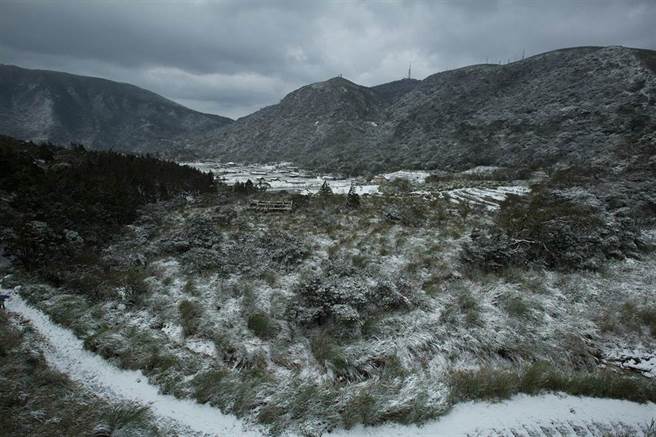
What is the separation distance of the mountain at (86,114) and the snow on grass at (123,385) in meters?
136

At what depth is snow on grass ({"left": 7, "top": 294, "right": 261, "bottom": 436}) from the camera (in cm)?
509

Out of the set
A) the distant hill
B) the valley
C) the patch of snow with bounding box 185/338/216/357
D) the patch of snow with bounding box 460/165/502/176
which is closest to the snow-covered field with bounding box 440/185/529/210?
the valley

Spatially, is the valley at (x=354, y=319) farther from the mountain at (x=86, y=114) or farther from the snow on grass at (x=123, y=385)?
the mountain at (x=86, y=114)

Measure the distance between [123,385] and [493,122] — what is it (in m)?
56.0

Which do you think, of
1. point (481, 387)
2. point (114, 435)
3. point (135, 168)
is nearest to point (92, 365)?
point (114, 435)

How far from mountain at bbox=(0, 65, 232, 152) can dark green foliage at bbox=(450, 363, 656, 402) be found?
463 feet

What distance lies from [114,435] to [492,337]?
778 cm

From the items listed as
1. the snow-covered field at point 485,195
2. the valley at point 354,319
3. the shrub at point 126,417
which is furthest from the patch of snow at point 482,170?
the shrub at point 126,417

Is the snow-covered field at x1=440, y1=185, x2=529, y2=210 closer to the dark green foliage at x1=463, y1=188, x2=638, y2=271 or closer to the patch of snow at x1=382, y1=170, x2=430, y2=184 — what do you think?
the dark green foliage at x1=463, y1=188, x2=638, y2=271

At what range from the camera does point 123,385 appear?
5824 mm

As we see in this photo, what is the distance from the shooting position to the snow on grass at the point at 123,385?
5.09m

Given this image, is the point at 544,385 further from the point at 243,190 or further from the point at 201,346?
the point at 243,190

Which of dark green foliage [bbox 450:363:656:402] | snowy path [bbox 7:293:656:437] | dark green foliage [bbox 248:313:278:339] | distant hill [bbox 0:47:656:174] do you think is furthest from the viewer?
distant hill [bbox 0:47:656:174]

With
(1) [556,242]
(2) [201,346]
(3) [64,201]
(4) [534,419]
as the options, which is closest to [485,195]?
(1) [556,242]
